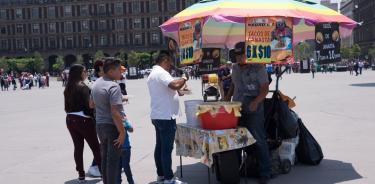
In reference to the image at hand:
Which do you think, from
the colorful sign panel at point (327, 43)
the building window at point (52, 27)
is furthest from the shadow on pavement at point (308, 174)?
the building window at point (52, 27)

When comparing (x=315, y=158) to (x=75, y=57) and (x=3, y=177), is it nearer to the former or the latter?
(x=3, y=177)

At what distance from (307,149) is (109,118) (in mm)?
3380

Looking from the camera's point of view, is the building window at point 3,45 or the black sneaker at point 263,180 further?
the building window at point 3,45

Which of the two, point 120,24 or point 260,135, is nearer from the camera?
point 260,135

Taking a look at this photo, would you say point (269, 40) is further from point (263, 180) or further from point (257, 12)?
point (263, 180)

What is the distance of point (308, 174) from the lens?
24.7 ft

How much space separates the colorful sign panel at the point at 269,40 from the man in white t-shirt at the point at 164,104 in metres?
0.96

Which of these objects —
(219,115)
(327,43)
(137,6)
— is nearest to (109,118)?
(219,115)

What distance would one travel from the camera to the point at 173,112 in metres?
6.76

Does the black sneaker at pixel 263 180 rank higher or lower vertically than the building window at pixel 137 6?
lower

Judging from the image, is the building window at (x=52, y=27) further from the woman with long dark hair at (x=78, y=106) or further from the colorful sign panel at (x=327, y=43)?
the colorful sign panel at (x=327, y=43)

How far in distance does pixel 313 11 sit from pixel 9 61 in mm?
99531

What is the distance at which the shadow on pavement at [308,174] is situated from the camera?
719 cm

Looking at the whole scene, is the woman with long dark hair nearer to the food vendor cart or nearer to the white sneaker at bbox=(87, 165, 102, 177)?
the white sneaker at bbox=(87, 165, 102, 177)
